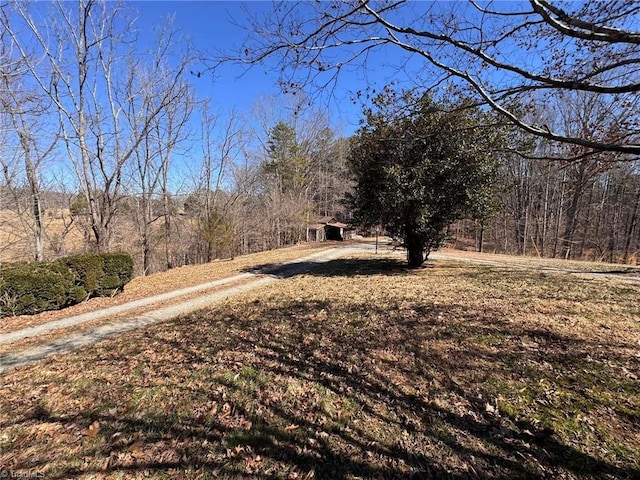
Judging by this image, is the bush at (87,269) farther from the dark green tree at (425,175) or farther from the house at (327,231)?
the house at (327,231)

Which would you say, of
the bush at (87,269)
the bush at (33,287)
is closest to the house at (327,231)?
the bush at (87,269)

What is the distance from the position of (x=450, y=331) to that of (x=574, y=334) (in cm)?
174

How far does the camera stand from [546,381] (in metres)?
3.19

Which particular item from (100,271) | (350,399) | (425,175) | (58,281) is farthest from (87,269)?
(425,175)

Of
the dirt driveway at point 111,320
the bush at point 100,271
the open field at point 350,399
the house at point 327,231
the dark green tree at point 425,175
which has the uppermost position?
the dark green tree at point 425,175

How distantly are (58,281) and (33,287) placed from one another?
465mm

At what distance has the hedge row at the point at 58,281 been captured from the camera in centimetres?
646

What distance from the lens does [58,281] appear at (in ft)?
23.5

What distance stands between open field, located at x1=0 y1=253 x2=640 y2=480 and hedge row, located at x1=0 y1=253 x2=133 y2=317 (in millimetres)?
3449

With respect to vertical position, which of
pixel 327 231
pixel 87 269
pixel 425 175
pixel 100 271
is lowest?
pixel 100 271

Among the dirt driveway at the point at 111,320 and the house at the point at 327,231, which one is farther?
the house at the point at 327,231

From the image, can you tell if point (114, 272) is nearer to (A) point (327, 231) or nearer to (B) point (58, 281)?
(B) point (58, 281)

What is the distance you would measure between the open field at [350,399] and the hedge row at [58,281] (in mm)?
3449

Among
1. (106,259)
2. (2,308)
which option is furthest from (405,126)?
(2,308)
